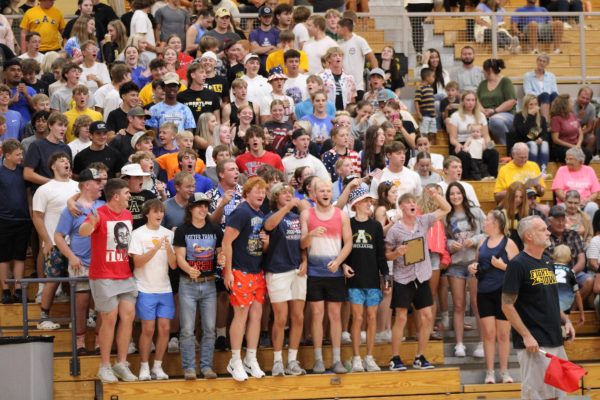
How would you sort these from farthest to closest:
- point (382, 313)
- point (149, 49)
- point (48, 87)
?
point (149, 49) < point (48, 87) < point (382, 313)

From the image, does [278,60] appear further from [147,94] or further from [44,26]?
[44,26]

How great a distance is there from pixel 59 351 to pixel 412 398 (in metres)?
3.46

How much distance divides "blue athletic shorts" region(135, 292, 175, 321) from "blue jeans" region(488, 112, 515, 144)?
696cm

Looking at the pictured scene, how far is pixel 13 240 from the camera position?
13.1 meters

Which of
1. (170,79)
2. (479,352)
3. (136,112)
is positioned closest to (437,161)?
(479,352)

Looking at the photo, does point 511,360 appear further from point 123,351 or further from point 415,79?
point 415,79

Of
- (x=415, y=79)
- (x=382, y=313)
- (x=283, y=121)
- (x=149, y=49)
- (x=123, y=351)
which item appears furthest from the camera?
(x=415, y=79)

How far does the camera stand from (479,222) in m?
13.4

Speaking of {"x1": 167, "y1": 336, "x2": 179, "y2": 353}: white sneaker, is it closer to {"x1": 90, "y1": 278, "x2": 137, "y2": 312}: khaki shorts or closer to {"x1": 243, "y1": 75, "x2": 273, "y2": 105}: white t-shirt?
{"x1": 90, "y1": 278, "x2": 137, "y2": 312}: khaki shorts

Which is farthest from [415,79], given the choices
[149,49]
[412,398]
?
[412,398]

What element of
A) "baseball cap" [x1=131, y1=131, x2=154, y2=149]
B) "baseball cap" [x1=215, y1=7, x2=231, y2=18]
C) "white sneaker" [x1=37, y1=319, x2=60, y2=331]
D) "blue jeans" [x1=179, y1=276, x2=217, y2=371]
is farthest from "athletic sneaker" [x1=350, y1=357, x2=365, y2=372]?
"baseball cap" [x1=215, y1=7, x2=231, y2=18]

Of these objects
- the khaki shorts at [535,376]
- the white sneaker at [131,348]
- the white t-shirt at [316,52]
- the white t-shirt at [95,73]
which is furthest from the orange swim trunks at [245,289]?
the white t-shirt at [316,52]

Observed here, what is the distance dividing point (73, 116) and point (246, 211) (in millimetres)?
3407

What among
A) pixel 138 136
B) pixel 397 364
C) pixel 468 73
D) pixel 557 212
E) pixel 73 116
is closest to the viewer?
pixel 397 364
